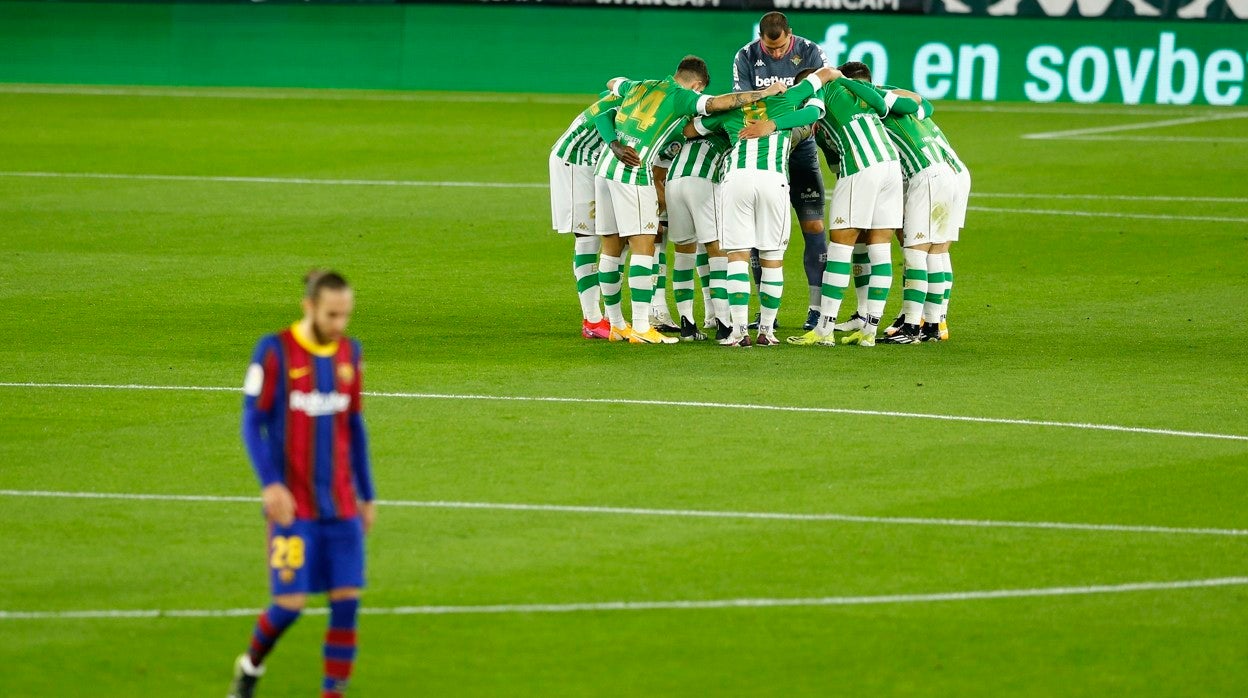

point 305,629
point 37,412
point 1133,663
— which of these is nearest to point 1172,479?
point 1133,663

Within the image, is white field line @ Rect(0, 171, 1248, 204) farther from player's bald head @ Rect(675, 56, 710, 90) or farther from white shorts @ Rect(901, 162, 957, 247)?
player's bald head @ Rect(675, 56, 710, 90)

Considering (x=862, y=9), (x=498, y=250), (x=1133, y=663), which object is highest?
(x=862, y=9)

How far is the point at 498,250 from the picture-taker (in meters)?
19.9

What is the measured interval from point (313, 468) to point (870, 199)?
26.7ft

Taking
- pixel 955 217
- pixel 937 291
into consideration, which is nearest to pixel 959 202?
pixel 955 217

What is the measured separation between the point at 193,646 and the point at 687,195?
7380 millimetres

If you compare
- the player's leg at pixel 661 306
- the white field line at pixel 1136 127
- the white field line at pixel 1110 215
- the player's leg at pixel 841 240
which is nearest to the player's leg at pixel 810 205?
the player's leg at pixel 841 240

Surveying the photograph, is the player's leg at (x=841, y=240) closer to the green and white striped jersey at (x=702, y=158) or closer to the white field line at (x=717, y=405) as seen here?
the green and white striped jersey at (x=702, y=158)

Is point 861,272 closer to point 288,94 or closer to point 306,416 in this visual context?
point 306,416

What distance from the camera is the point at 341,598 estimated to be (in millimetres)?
6551

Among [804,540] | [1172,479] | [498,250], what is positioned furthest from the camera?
[498,250]

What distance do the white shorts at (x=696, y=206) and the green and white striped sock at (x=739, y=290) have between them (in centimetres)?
30

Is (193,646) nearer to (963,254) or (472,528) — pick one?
(472,528)

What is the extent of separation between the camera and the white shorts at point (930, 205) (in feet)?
47.4
